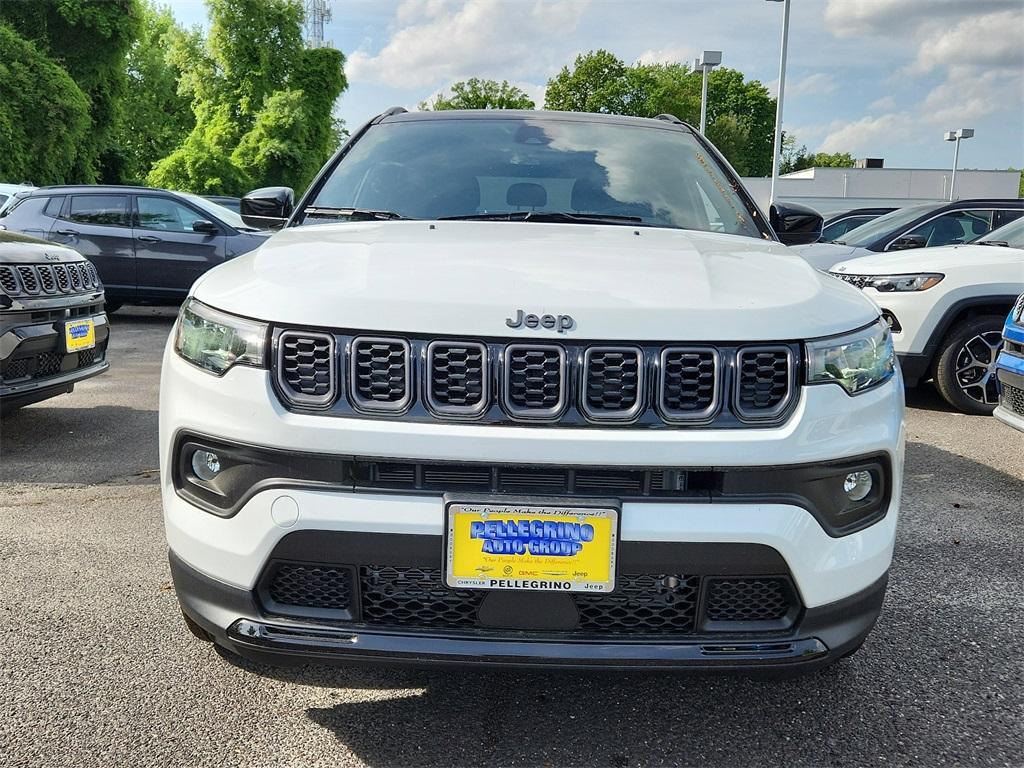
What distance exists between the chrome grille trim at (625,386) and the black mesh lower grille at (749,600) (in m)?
0.43

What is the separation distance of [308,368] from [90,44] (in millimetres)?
34080

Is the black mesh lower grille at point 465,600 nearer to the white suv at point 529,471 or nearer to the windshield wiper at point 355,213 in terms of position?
the white suv at point 529,471

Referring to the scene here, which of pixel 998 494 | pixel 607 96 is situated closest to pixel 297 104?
pixel 607 96

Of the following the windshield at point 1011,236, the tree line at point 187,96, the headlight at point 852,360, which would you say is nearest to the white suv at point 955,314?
the windshield at point 1011,236

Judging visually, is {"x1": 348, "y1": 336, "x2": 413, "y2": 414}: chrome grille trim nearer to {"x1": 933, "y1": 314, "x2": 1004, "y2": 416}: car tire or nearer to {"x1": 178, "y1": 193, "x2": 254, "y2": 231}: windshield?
{"x1": 933, "y1": 314, "x2": 1004, "y2": 416}: car tire

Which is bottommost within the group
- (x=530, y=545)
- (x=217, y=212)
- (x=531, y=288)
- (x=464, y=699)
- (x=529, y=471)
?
(x=464, y=699)

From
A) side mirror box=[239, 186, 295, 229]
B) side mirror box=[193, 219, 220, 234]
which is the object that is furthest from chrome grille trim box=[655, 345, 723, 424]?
side mirror box=[193, 219, 220, 234]

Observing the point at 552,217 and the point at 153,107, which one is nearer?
the point at 552,217

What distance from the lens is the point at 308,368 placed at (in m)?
1.93

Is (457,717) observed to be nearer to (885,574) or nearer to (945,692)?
(885,574)

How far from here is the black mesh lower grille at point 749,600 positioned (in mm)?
1938

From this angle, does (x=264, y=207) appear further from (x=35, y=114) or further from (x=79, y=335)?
(x=35, y=114)

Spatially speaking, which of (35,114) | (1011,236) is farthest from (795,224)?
(35,114)

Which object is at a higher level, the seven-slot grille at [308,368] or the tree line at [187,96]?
the tree line at [187,96]
